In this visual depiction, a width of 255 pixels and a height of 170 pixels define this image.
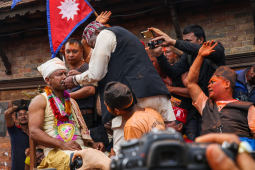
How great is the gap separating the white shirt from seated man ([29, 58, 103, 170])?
0.62 meters

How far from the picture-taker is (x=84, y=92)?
3.91 m

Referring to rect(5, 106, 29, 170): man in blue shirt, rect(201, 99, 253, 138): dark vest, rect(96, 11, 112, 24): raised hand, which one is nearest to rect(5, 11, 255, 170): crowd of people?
rect(201, 99, 253, 138): dark vest

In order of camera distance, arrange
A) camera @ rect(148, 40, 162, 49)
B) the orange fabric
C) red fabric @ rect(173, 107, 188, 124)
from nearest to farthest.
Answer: the orange fabric → camera @ rect(148, 40, 162, 49) → red fabric @ rect(173, 107, 188, 124)

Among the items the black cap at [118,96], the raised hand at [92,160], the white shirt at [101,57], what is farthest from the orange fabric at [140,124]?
the white shirt at [101,57]

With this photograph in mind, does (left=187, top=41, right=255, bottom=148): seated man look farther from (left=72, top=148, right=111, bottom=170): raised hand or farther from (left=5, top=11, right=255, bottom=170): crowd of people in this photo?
(left=72, top=148, right=111, bottom=170): raised hand

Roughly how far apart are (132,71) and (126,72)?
6cm

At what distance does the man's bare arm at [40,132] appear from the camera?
121 inches

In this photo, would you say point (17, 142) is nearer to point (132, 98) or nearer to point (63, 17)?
point (63, 17)

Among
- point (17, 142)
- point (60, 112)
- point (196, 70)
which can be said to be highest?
point (196, 70)

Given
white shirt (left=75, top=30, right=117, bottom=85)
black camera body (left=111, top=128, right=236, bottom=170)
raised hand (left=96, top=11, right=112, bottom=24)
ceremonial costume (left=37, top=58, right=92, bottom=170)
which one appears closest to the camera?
black camera body (left=111, top=128, right=236, bottom=170)

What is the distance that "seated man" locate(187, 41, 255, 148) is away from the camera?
2.83 m

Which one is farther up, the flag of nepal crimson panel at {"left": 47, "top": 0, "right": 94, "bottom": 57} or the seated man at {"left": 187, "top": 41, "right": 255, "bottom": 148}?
the flag of nepal crimson panel at {"left": 47, "top": 0, "right": 94, "bottom": 57}

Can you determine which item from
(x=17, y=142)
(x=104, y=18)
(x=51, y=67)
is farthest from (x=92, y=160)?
(x=17, y=142)

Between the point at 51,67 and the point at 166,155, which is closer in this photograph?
the point at 166,155
